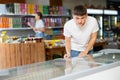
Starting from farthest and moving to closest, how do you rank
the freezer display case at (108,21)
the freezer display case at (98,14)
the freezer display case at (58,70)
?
1. the freezer display case at (108,21)
2. the freezer display case at (98,14)
3. the freezer display case at (58,70)

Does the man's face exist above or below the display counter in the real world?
above

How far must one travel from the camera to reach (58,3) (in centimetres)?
961

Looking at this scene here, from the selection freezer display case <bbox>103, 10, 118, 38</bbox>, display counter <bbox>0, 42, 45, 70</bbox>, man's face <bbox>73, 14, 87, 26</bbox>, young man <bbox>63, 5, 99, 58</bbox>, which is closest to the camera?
man's face <bbox>73, 14, 87, 26</bbox>

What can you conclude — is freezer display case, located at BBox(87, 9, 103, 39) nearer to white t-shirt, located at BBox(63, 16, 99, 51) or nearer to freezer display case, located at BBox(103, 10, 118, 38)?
freezer display case, located at BBox(103, 10, 118, 38)

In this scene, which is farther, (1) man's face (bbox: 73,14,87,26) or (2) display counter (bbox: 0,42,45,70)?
(2) display counter (bbox: 0,42,45,70)

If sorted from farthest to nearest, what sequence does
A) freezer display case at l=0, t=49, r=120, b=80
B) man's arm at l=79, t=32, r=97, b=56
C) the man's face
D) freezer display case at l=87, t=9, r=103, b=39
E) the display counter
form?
freezer display case at l=87, t=9, r=103, b=39 < the display counter < man's arm at l=79, t=32, r=97, b=56 < the man's face < freezer display case at l=0, t=49, r=120, b=80

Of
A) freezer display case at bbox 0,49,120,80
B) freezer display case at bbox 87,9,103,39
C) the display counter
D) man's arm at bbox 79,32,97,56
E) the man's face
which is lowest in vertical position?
the display counter

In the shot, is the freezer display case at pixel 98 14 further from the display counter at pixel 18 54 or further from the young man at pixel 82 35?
the young man at pixel 82 35

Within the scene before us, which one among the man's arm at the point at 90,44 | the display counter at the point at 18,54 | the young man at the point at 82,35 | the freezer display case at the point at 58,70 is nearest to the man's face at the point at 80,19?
the young man at the point at 82,35

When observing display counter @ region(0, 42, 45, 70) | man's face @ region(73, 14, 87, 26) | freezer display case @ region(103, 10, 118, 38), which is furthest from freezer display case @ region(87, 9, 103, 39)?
man's face @ region(73, 14, 87, 26)

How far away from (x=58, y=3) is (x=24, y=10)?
6.03ft

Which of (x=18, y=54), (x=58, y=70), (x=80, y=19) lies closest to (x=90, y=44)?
(x=80, y=19)

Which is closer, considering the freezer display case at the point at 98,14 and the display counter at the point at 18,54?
the display counter at the point at 18,54

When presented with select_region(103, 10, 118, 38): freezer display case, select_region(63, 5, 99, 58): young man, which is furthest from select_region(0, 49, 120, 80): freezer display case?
select_region(103, 10, 118, 38): freezer display case
